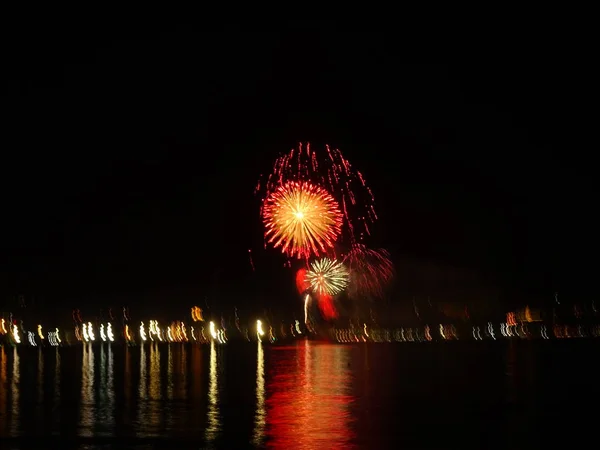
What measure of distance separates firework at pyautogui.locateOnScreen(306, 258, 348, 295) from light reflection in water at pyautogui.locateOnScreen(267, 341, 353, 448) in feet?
88.5

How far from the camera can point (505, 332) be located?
8650cm

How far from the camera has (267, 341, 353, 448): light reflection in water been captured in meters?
14.6

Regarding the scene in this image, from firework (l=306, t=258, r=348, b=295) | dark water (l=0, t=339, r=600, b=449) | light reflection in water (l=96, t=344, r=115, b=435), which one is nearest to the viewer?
dark water (l=0, t=339, r=600, b=449)

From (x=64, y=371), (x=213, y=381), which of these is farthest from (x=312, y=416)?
(x=64, y=371)

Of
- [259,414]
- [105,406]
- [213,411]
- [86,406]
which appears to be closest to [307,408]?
[259,414]

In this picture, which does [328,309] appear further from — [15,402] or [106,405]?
[106,405]

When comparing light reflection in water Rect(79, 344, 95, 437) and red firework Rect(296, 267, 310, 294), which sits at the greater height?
red firework Rect(296, 267, 310, 294)

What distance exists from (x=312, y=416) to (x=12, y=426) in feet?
17.2

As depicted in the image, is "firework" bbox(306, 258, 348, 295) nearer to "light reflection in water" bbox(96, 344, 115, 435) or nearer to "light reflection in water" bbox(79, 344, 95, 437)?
"light reflection in water" bbox(79, 344, 95, 437)

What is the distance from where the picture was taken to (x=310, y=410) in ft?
60.7

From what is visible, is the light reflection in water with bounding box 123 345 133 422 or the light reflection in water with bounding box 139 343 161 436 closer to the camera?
the light reflection in water with bounding box 139 343 161 436

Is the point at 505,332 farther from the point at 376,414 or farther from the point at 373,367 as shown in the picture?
the point at 376,414

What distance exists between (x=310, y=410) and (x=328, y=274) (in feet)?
130

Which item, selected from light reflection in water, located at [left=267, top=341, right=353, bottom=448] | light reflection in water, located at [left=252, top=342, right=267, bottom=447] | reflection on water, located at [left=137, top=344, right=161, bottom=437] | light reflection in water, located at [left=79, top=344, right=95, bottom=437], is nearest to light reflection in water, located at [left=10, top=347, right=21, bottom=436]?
light reflection in water, located at [left=79, top=344, right=95, bottom=437]
